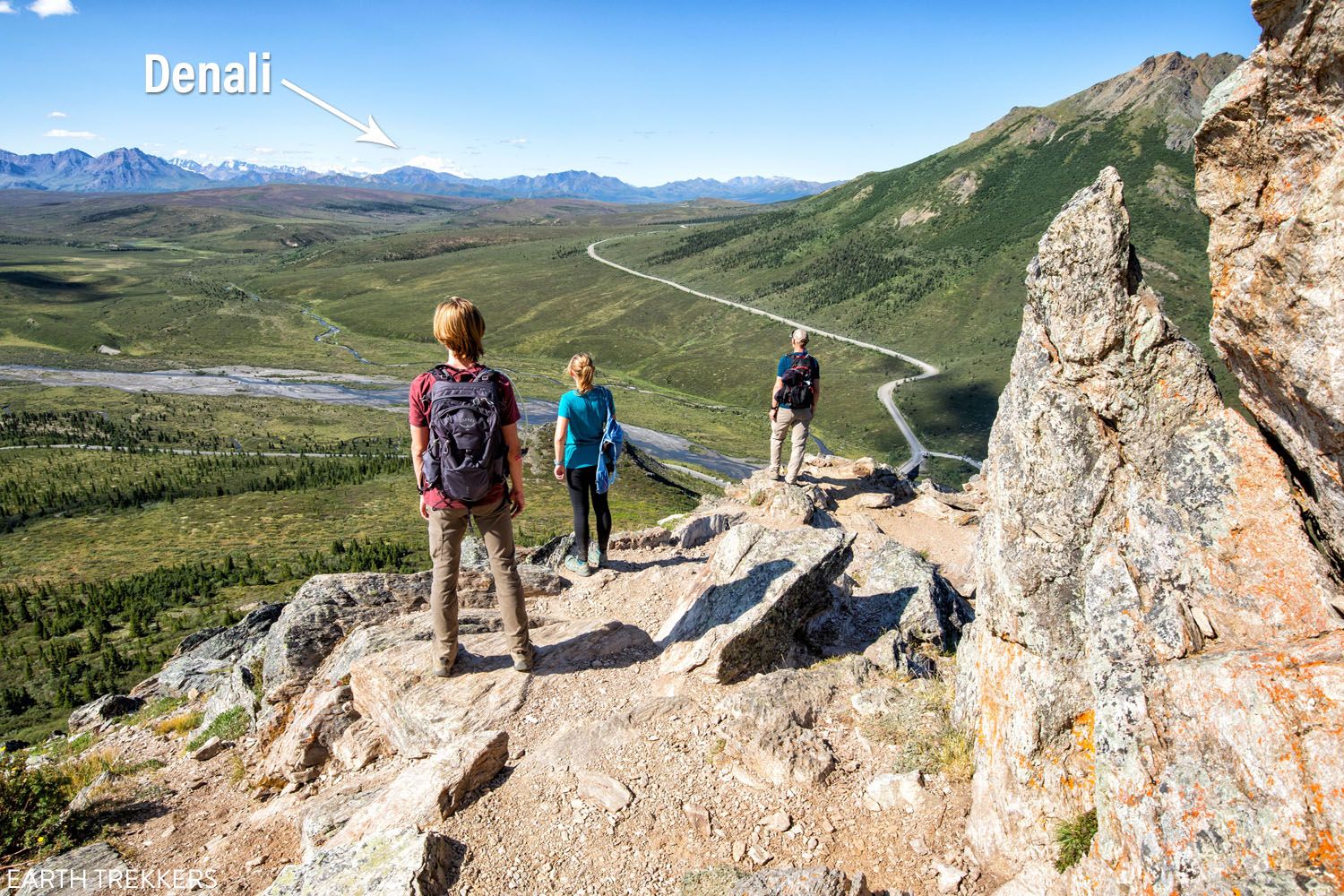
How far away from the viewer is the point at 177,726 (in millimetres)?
12352

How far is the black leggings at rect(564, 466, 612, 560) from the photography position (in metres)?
13.0

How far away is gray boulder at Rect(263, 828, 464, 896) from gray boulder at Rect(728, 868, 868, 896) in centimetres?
285

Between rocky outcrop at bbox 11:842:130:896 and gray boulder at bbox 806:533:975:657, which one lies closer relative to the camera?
rocky outcrop at bbox 11:842:130:896

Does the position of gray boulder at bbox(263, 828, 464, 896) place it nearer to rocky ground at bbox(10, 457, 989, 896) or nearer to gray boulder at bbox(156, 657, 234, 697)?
rocky ground at bbox(10, 457, 989, 896)

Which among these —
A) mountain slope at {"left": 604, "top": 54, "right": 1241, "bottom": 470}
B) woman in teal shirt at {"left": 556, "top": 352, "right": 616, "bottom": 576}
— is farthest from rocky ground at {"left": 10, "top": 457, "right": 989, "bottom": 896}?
mountain slope at {"left": 604, "top": 54, "right": 1241, "bottom": 470}

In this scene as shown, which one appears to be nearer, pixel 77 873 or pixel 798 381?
pixel 77 873

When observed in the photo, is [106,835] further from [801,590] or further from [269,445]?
[269,445]

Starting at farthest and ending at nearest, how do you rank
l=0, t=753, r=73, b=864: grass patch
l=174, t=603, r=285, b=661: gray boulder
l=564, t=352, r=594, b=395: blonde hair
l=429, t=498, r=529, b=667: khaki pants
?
l=174, t=603, r=285, b=661: gray boulder, l=564, t=352, r=594, b=395: blonde hair, l=429, t=498, r=529, b=667: khaki pants, l=0, t=753, r=73, b=864: grass patch

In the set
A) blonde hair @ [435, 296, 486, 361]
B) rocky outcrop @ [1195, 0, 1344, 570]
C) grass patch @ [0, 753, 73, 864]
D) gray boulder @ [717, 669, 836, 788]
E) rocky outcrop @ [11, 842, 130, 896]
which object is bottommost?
grass patch @ [0, 753, 73, 864]

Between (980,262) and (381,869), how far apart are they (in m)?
174

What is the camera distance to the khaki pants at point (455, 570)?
29.1 feet

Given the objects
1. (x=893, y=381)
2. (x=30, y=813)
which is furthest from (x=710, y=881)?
(x=893, y=381)

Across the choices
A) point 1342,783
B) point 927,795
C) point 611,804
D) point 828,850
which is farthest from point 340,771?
point 1342,783

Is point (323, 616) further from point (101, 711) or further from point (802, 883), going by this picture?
point (802, 883)
